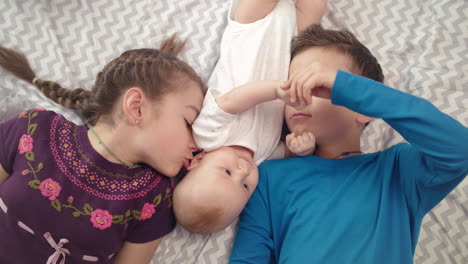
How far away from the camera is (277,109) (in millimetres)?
1235

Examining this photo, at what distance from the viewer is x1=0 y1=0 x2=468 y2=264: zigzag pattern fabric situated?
129cm

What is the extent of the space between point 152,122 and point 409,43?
108 cm

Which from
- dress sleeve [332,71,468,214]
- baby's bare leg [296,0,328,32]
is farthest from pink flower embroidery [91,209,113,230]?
baby's bare leg [296,0,328,32]

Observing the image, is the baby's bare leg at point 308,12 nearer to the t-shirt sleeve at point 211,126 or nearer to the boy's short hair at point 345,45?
the boy's short hair at point 345,45

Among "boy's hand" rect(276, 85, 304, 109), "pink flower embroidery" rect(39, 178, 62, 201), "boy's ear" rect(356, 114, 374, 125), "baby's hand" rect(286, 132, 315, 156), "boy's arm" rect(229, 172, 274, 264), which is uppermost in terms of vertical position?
"boy's hand" rect(276, 85, 304, 109)

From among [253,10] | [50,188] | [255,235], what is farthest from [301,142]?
[50,188]

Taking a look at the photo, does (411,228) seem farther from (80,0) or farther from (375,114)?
(80,0)

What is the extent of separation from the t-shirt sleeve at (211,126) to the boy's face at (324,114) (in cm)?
21

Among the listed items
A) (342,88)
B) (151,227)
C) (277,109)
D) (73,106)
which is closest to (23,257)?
(151,227)

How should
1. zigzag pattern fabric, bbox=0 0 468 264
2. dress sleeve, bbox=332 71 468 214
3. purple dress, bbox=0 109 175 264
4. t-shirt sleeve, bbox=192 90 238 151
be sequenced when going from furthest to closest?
zigzag pattern fabric, bbox=0 0 468 264 < t-shirt sleeve, bbox=192 90 238 151 < purple dress, bbox=0 109 175 264 < dress sleeve, bbox=332 71 468 214

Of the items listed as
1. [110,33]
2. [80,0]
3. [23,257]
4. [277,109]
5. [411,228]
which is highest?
[80,0]

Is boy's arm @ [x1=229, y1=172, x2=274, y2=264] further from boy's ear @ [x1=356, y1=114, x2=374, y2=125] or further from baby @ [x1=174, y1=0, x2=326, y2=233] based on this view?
boy's ear @ [x1=356, y1=114, x2=374, y2=125]

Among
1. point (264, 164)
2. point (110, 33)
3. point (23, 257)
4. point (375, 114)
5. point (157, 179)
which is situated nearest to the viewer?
point (375, 114)

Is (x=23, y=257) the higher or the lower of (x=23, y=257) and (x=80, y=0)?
the lower
